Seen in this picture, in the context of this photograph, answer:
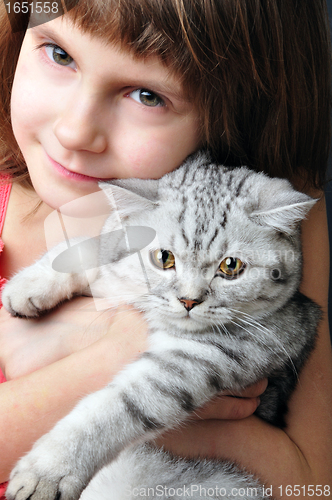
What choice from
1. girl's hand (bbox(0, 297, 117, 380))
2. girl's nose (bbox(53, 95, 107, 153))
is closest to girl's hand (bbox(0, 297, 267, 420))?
girl's hand (bbox(0, 297, 117, 380))

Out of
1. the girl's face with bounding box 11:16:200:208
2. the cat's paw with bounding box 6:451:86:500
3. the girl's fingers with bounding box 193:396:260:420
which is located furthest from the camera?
the girl's fingers with bounding box 193:396:260:420

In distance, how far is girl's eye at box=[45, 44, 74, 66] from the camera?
0.83 meters

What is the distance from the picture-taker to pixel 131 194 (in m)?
0.84

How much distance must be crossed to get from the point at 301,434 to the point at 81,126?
0.97m

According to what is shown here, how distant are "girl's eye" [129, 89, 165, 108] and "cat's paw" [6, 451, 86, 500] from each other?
2.31ft

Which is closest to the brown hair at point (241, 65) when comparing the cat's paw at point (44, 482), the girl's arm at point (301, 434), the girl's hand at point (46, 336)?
the girl's arm at point (301, 434)

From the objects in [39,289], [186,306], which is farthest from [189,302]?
[39,289]

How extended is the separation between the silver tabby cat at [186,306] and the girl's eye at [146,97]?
0.17m

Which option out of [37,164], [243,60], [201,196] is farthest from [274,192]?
[37,164]

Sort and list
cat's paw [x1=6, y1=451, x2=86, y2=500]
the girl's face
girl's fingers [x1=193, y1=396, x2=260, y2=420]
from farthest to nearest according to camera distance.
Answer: girl's fingers [x1=193, y1=396, x2=260, y2=420], the girl's face, cat's paw [x1=6, y1=451, x2=86, y2=500]

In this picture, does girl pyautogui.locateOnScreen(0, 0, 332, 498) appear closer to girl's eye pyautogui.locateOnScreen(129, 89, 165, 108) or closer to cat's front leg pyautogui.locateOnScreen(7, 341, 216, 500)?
girl's eye pyautogui.locateOnScreen(129, 89, 165, 108)

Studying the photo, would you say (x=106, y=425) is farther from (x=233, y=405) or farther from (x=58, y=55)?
(x=58, y=55)

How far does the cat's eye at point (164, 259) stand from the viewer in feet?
2.88

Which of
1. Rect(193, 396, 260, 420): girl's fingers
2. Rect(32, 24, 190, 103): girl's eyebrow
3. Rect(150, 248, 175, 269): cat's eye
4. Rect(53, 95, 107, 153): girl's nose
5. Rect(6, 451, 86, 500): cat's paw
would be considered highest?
Rect(32, 24, 190, 103): girl's eyebrow
